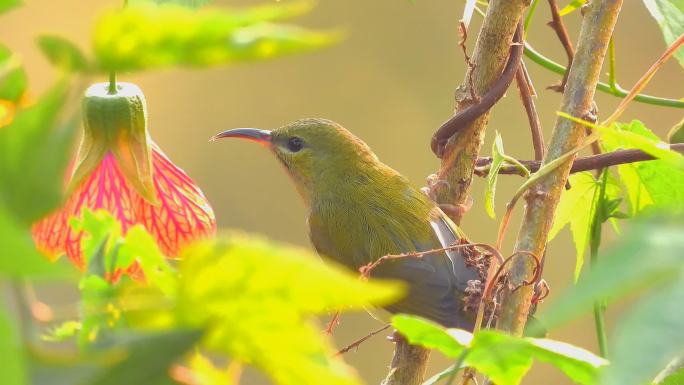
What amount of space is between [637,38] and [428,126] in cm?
100

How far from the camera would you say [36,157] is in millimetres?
209

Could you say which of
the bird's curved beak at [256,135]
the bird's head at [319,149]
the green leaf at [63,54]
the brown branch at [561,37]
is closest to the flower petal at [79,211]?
the green leaf at [63,54]

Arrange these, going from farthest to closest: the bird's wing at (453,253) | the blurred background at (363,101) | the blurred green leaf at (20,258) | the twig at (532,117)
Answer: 1. the blurred background at (363,101)
2. the bird's wing at (453,253)
3. the twig at (532,117)
4. the blurred green leaf at (20,258)

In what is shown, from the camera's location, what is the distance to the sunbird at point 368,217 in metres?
1.56

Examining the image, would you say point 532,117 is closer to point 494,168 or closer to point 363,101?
point 494,168

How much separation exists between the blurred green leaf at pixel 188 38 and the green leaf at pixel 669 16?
2.04 ft

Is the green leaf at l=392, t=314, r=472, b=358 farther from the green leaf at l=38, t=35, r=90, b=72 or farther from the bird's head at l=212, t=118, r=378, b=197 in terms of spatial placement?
the bird's head at l=212, t=118, r=378, b=197

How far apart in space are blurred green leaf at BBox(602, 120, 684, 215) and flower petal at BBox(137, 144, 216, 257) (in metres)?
0.53

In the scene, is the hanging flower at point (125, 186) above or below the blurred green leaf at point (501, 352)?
above

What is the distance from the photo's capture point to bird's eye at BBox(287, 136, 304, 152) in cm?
186

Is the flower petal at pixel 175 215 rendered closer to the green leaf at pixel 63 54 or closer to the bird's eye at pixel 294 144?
the green leaf at pixel 63 54

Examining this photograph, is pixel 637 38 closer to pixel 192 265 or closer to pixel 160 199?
pixel 160 199

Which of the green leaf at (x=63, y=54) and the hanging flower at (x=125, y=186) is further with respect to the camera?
the hanging flower at (x=125, y=186)

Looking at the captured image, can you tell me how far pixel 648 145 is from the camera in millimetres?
393
